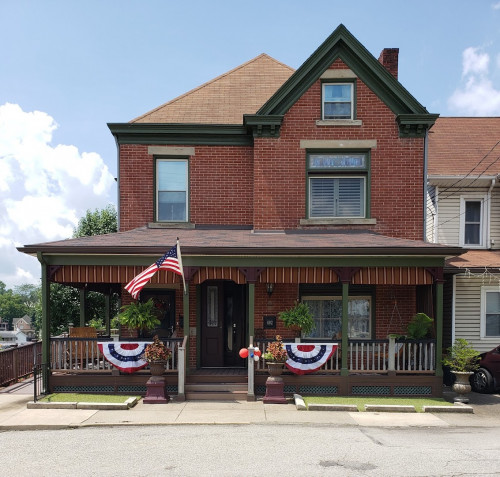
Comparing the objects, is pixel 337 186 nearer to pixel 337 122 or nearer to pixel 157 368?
pixel 337 122

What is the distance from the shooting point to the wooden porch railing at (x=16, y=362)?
13.8m

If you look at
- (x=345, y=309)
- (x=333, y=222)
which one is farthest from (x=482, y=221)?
(x=345, y=309)

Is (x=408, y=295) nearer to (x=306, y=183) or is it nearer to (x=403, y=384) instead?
(x=403, y=384)

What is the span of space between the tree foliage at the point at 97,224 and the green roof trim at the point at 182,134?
1314 cm

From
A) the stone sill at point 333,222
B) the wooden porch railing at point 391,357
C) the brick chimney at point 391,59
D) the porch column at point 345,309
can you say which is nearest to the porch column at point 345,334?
the porch column at point 345,309

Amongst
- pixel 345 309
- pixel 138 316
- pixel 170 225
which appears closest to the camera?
pixel 345 309

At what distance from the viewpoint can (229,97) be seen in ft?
55.1

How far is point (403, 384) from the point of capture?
12305mm

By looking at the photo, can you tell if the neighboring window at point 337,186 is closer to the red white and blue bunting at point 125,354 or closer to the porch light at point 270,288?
the porch light at point 270,288

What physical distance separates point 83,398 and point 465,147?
1465cm

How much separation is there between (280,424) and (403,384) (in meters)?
3.99

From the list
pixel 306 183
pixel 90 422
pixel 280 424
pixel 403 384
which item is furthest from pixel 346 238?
pixel 90 422

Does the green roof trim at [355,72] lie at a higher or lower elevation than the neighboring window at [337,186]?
Result: higher

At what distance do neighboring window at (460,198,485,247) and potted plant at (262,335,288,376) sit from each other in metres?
7.83
